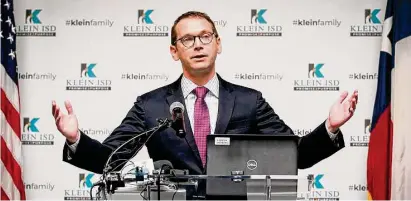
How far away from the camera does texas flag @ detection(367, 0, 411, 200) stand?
5512 millimetres

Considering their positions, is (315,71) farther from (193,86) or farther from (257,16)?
(193,86)

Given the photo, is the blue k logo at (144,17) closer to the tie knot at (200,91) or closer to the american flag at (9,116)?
the tie knot at (200,91)

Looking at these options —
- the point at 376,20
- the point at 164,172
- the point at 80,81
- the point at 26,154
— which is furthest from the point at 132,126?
the point at 376,20

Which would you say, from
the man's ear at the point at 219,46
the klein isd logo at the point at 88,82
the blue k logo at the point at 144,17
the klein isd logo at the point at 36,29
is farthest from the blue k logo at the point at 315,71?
the klein isd logo at the point at 36,29

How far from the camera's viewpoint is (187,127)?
218 inches

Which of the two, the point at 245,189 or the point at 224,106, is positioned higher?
the point at 224,106

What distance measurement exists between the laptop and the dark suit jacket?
4.48ft

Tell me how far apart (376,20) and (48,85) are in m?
3.06

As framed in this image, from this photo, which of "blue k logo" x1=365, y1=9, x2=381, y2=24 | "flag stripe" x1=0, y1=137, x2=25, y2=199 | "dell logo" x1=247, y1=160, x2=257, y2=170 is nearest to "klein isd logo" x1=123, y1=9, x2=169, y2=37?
"flag stripe" x1=0, y1=137, x2=25, y2=199

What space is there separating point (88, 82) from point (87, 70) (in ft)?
0.37

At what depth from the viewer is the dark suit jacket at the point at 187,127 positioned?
17.5 ft

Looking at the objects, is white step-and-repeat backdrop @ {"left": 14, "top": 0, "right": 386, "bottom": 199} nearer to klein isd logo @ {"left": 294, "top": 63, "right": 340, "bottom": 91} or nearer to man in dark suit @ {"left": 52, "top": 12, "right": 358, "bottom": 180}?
klein isd logo @ {"left": 294, "top": 63, "right": 340, "bottom": 91}

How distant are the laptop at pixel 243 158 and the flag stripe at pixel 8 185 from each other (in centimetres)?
261

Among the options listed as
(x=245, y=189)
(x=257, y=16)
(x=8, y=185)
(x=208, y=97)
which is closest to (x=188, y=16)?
(x=257, y=16)
